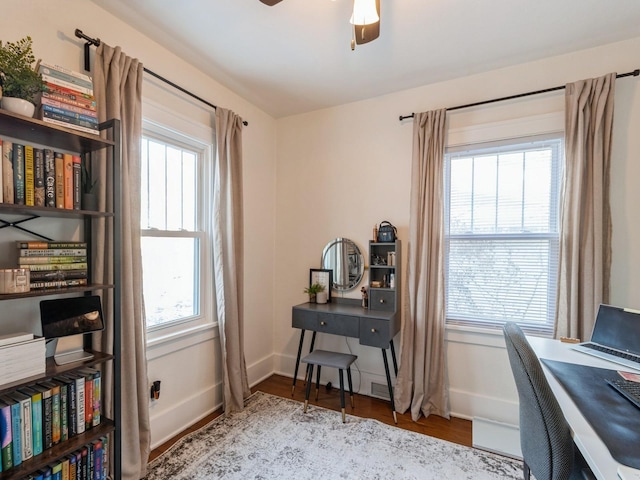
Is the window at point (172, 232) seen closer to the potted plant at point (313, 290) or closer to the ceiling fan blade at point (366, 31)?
the potted plant at point (313, 290)

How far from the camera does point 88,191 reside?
161 cm

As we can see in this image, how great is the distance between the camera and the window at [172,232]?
7.01ft

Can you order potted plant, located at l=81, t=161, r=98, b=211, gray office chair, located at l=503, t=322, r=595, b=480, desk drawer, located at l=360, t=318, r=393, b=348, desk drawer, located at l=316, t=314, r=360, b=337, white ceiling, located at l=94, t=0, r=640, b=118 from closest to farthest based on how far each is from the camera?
gray office chair, located at l=503, t=322, r=595, b=480
potted plant, located at l=81, t=161, r=98, b=211
white ceiling, located at l=94, t=0, r=640, b=118
desk drawer, located at l=360, t=318, r=393, b=348
desk drawer, located at l=316, t=314, r=360, b=337

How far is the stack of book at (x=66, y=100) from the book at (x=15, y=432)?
1150 millimetres

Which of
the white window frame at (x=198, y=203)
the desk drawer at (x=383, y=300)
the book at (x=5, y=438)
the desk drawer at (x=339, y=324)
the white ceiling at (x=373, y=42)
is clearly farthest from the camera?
the desk drawer at (x=383, y=300)

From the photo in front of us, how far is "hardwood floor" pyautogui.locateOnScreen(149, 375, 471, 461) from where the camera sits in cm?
222

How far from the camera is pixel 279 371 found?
10.8ft

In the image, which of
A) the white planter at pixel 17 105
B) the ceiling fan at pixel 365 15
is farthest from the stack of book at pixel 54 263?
the ceiling fan at pixel 365 15

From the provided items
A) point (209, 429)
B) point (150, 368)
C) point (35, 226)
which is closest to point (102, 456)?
point (150, 368)

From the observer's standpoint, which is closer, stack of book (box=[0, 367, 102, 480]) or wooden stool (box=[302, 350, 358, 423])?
stack of book (box=[0, 367, 102, 480])

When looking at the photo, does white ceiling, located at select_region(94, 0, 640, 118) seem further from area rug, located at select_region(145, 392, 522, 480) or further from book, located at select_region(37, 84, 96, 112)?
area rug, located at select_region(145, 392, 522, 480)

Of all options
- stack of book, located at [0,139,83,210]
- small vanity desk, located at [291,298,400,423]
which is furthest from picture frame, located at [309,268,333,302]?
stack of book, located at [0,139,83,210]

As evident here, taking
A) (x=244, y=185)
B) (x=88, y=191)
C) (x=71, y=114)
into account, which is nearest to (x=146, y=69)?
(x=71, y=114)

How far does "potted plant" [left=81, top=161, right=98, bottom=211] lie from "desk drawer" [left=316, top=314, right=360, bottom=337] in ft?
5.81
